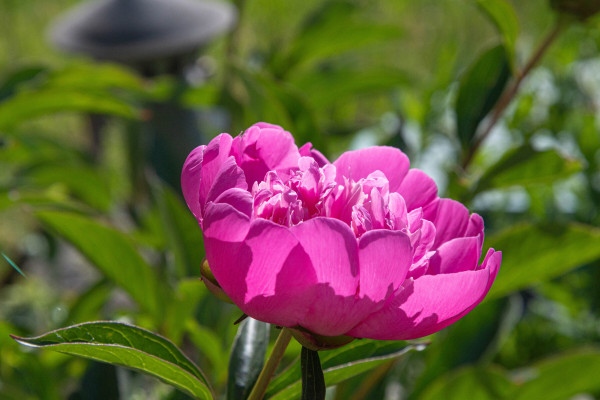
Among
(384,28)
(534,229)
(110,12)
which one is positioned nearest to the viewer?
(534,229)

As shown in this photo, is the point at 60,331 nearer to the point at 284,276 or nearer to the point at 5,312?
the point at 284,276

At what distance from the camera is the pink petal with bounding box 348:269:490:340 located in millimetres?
277

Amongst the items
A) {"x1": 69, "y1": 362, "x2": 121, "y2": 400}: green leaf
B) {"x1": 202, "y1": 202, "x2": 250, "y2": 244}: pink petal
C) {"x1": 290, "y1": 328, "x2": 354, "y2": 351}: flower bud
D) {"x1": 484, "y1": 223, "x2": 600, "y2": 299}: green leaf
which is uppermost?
{"x1": 202, "y1": 202, "x2": 250, "y2": 244}: pink petal

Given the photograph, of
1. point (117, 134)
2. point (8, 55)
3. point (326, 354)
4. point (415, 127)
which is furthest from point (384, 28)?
point (8, 55)

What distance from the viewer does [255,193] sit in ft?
1.03

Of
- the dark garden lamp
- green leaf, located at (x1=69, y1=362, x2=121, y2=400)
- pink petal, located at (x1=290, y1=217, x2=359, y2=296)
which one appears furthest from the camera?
the dark garden lamp

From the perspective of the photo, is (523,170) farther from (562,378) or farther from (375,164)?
(375,164)

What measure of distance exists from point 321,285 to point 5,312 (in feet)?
2.78

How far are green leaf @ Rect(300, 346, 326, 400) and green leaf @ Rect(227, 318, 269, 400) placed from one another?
9 centimetres

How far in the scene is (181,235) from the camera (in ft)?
2.19

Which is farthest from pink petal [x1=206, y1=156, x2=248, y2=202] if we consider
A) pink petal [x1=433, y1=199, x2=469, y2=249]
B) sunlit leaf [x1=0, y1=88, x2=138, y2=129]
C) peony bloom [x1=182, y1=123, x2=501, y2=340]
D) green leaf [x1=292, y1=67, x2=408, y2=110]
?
green leaf [x1=292, y1=67, x2=408, y2=110]

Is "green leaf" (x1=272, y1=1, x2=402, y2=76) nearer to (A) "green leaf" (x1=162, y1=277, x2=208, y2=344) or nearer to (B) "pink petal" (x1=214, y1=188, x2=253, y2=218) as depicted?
(A) "green leaf" (x1=162, y1=277, x2=208, y2=344)

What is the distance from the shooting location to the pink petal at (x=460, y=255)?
0.30 m

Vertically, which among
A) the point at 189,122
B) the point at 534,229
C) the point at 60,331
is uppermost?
the point at 60,331
